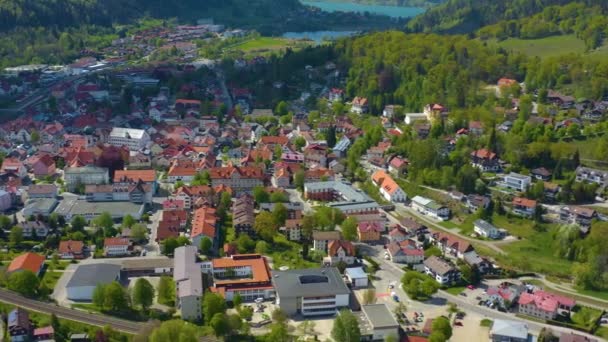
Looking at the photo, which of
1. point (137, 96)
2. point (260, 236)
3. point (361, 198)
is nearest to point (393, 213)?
point (361, 198)

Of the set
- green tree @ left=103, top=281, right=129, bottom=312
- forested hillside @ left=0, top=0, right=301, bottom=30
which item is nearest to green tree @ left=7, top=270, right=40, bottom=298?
green tree @ left=103, top=281, right=129, bottom=312

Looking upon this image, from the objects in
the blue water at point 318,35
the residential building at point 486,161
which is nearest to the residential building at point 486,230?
the residential building at point 486,161

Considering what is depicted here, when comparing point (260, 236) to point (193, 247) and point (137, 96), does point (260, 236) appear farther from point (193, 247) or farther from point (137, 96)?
point (137, 96)

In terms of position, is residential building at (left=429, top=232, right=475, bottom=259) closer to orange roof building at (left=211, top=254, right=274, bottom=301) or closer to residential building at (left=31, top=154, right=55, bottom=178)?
orange roof building at (left=211, top=254, right=274, bottom=301)

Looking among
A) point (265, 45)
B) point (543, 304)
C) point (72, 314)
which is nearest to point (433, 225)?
point (543, 304)

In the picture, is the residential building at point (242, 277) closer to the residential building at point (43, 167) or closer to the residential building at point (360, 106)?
the residential building at point (43, 167)

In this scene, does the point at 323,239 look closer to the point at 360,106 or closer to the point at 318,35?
the point at 360,106
